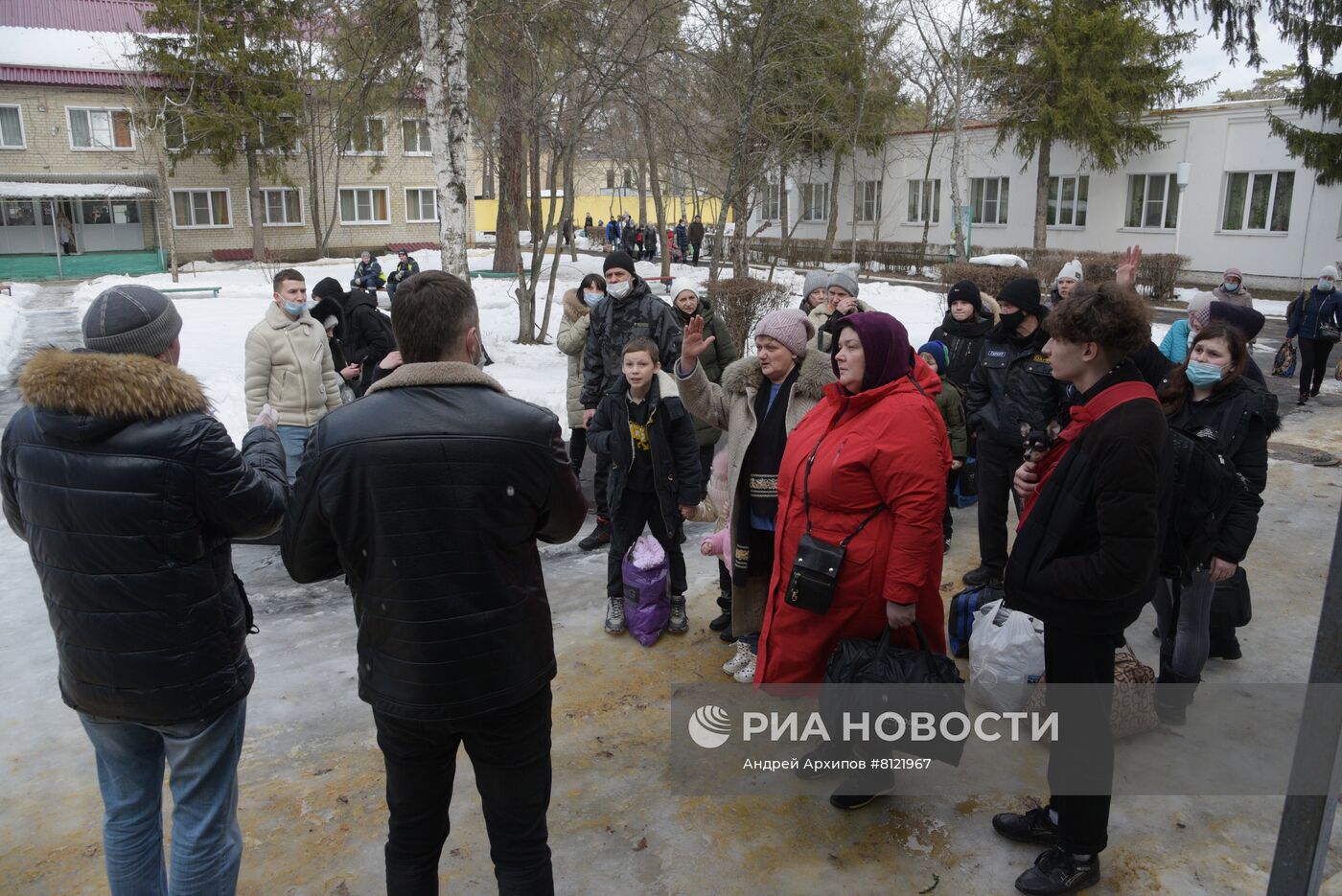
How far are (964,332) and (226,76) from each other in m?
29.8

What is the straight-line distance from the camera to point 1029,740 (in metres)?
3.80

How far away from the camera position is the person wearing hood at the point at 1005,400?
472 cm

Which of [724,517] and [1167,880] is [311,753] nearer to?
[724,517]

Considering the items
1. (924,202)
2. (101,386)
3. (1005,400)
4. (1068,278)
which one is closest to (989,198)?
(924,202)

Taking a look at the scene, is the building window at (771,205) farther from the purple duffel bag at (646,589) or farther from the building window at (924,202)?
the purple duffel bag at (646,589)

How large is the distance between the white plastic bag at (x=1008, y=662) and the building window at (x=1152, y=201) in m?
27.5

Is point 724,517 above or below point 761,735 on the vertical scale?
above

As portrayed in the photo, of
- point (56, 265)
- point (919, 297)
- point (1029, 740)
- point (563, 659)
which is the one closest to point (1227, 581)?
point (1029, 740)

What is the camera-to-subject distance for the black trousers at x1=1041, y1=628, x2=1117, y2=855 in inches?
110

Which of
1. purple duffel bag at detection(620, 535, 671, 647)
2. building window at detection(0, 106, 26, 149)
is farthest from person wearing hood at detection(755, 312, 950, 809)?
building window at detection(0, 106, 26, 149)

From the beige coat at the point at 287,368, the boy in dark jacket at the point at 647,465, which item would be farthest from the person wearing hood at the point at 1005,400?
the beige coat at the point at 287,368

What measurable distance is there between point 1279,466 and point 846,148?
2494cm

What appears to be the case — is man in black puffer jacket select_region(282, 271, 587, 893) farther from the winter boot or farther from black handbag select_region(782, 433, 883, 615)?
the winter boot

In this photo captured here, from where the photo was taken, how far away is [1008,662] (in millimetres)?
3873
